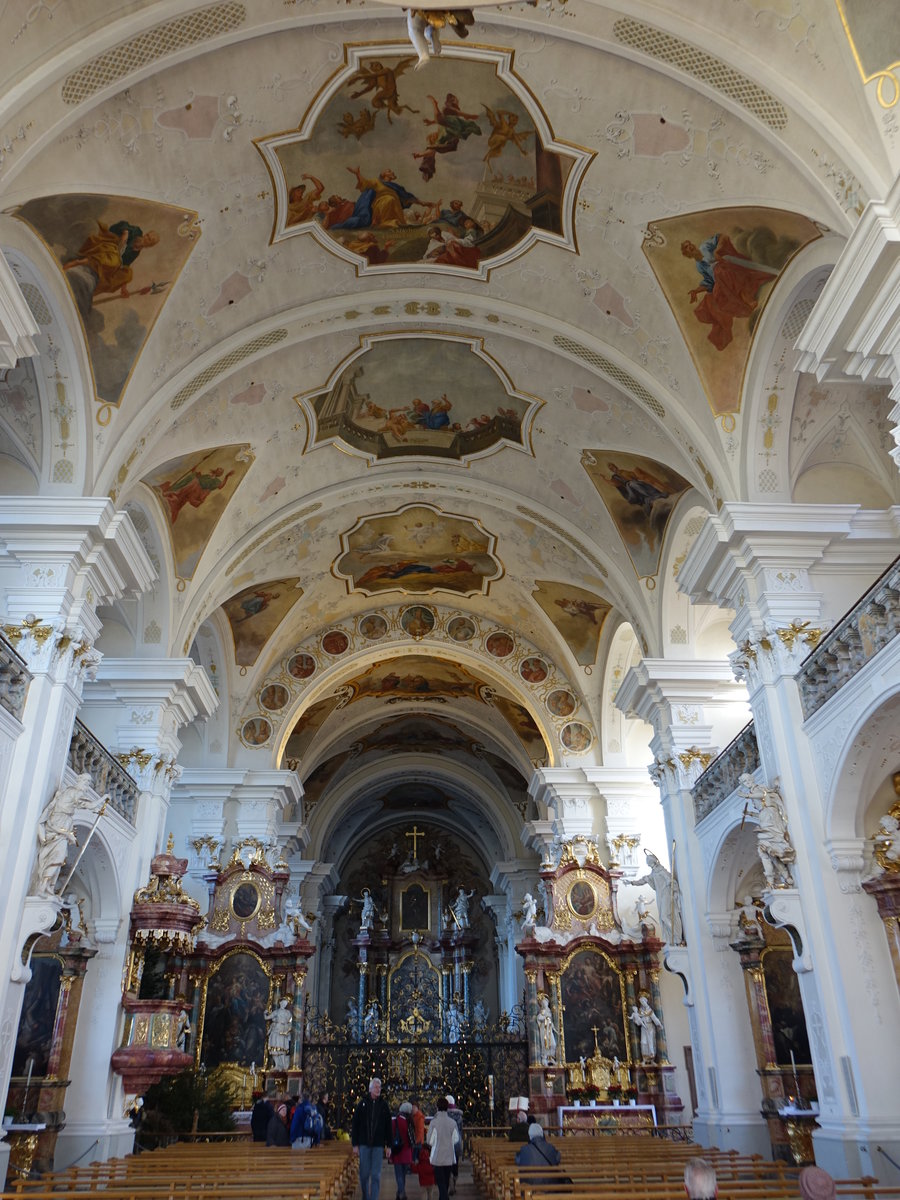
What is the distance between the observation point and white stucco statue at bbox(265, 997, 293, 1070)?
57.4 feet

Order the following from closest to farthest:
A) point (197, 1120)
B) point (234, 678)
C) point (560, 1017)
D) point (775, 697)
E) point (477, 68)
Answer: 1. point (477, 68)
2. point (775, 697)
3. point (197, 1120)
4. point (560, 1017)
5. point (234, 678)

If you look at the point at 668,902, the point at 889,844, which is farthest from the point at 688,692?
the point at 889,844

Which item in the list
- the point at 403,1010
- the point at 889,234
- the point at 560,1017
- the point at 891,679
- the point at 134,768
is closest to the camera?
the point at 889,234

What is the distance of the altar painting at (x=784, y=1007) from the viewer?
12.5 m

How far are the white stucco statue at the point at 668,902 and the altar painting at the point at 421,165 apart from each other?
9.39m

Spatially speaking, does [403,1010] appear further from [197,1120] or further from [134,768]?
[134,768]

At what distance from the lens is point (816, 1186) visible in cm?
420

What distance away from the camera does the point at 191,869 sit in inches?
744

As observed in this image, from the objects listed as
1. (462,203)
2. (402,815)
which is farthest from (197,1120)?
(402,815)

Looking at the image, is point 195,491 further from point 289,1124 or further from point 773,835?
point 773,835

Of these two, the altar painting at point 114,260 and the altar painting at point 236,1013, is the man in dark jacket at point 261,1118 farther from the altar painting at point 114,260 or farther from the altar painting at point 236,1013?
the altar painting at point 114,260

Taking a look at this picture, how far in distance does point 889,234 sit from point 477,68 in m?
4.64

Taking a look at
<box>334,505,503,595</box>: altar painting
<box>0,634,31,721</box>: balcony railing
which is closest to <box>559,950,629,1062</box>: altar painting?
<box>334,505,503,595</box>: altar painting

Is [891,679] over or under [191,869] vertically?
under
